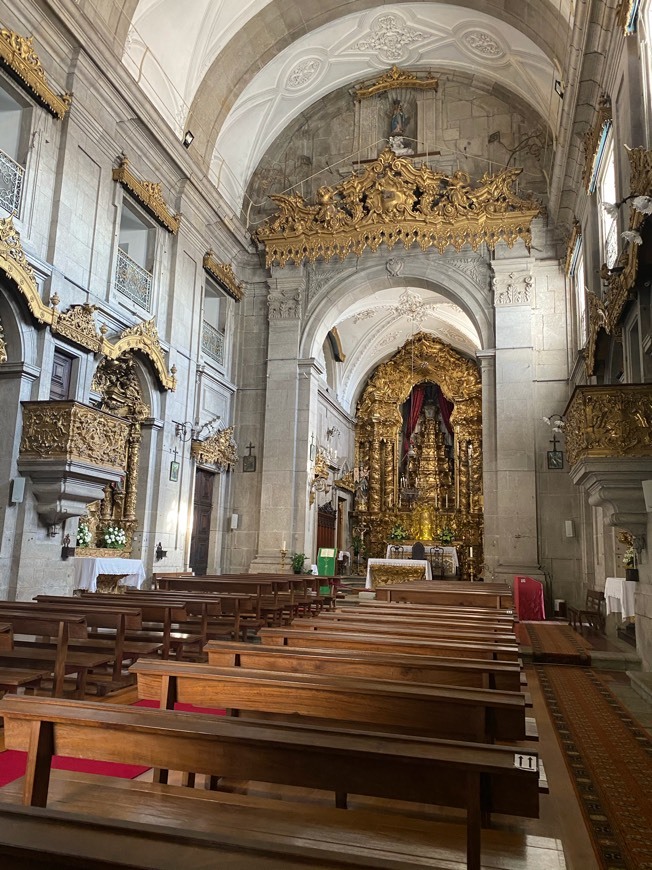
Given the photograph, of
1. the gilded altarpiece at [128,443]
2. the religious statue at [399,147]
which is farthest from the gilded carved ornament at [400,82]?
the gilded altarpiece at [128,443]

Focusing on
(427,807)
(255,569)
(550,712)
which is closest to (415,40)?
(255,569)

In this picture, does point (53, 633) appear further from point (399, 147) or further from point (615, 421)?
point (399, 147)

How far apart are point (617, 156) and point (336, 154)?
9410 mm

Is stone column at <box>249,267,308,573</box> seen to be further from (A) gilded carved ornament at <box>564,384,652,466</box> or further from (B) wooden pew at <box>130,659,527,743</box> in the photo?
(B) wooden pew at <box>130,659,527,743</box>

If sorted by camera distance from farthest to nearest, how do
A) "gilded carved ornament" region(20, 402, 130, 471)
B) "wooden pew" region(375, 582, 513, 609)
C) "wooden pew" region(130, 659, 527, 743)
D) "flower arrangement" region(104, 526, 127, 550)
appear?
"flower arrangement" region(104, 526, 127, 550) → "wooden pew" region(375, 582, 513, 609) → "gilded carved ornament" region(20, 402, 130, 471) → "wooden pew" region(130, 659, 527, 743)

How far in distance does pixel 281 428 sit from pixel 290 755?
13330 mm

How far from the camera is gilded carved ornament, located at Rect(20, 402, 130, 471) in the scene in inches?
314

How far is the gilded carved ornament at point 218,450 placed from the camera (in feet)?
43.1

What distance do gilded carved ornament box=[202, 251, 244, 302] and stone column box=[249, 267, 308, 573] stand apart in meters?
0.78

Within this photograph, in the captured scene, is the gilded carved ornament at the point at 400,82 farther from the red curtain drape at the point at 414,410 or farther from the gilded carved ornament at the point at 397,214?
the red curtain drape at the point at 414,410

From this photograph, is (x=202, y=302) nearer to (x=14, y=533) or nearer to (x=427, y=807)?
(x=14, y=533)

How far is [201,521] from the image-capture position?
46.4ft

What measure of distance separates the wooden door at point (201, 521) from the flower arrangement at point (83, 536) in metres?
3.31

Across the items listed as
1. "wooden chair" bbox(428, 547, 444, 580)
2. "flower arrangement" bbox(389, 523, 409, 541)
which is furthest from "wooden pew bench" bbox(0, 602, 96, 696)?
"flower arrangement" bbox(389, 523, 409, 541)
